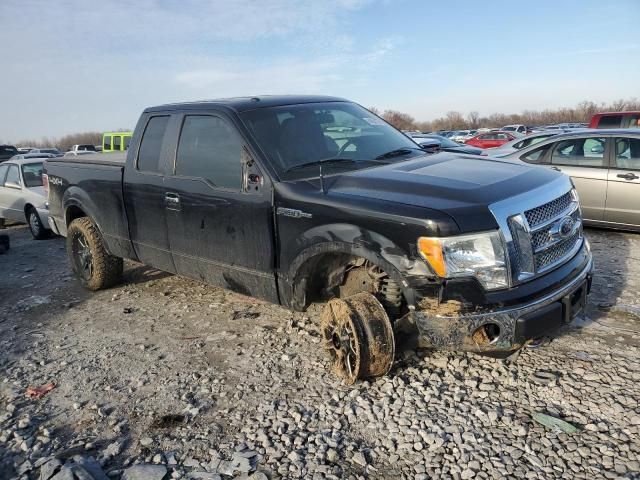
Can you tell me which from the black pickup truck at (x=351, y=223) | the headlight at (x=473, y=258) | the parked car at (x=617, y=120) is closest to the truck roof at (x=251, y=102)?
the black pickup truck at (x=351, y=223)

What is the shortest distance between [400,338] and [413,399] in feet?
1.24

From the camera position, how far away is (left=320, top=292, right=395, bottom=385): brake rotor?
322cm

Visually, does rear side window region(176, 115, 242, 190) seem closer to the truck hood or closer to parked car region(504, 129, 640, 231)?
the truck hood

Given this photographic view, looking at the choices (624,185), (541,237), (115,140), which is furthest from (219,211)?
(115,140)

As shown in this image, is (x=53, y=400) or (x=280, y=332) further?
(x=280, y=332)

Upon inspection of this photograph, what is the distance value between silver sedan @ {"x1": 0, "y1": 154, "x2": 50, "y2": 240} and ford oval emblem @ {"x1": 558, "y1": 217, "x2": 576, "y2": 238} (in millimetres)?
8426

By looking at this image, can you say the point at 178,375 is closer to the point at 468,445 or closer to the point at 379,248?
the point at 379,248

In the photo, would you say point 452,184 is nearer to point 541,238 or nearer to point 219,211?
point 541,238

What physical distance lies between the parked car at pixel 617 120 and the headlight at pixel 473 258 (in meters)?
12.4

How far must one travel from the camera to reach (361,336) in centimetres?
321

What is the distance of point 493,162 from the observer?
386cm

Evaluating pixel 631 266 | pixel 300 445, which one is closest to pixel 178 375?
pixel 300 445

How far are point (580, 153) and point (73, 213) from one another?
6727 mm

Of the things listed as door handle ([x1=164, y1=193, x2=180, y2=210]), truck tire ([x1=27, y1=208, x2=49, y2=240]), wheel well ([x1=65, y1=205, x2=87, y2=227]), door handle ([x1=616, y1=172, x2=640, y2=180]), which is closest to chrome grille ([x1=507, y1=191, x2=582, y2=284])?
door handle ([x1=164, y1=193, x2=180, y2=210])
